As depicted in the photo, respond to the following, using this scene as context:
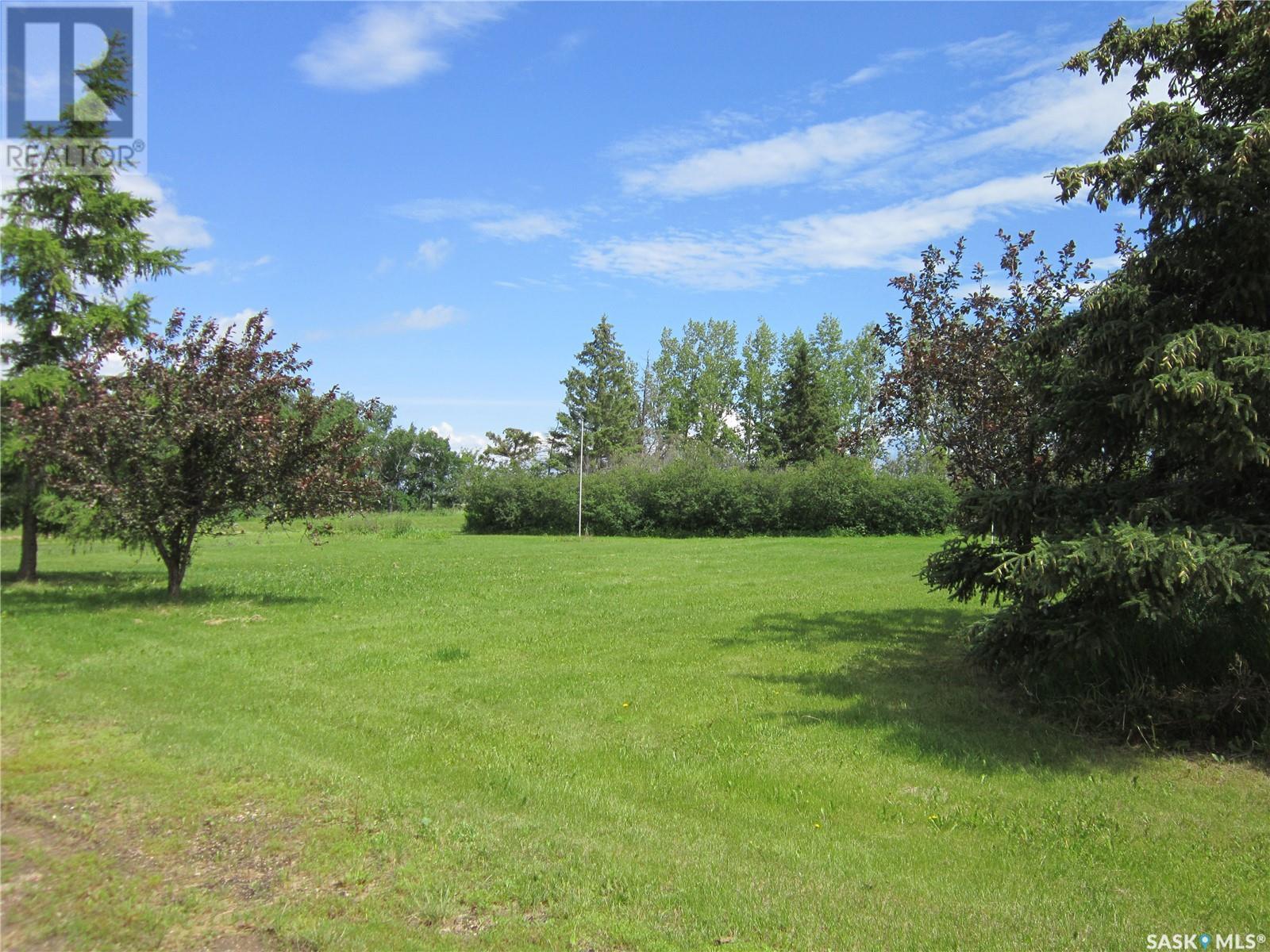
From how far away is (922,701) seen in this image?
25.6 feet

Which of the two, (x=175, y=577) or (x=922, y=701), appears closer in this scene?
(x=922, y=701)

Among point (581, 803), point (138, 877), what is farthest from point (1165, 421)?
point (138, 877)

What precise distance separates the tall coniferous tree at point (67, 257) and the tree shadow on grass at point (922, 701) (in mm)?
13867

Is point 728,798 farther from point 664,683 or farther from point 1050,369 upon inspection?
point 1050,369

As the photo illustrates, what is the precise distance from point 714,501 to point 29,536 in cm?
2960

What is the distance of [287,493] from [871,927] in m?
12.1

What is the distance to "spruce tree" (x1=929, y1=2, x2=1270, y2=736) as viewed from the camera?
567 centimetres

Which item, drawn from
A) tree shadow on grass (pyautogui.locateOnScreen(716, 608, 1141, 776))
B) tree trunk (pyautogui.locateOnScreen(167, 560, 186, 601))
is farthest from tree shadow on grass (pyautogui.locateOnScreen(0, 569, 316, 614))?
tree shadow on grass (pyautogui.locateOnScreen(716, 608, 1141, 776))

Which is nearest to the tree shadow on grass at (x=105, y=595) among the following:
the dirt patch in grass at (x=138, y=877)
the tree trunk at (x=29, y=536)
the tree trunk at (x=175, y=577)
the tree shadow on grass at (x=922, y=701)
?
the tree trunk at (x=175, y=577)

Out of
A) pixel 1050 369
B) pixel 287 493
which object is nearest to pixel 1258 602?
pixel 1050 369

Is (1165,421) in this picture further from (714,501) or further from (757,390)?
(757,390)

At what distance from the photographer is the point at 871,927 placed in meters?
3.76

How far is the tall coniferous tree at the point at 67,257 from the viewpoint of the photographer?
630 inches

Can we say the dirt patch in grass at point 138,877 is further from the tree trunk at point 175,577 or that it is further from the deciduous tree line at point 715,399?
the deciduous tree line at point 715,399
